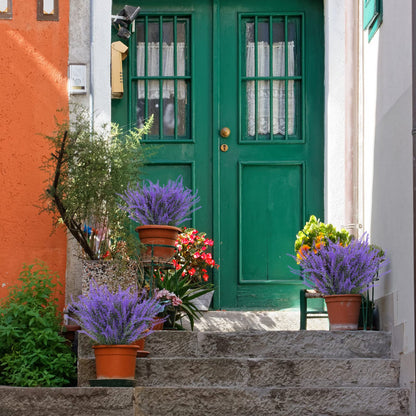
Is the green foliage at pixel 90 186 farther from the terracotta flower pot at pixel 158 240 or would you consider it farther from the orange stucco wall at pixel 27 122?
the orange stucco wall at pixel 27 122

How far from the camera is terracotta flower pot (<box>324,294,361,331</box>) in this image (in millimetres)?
6551

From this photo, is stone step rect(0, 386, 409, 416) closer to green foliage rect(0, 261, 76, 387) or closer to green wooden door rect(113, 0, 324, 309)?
green foliage rect(0, 261, 76, 387)

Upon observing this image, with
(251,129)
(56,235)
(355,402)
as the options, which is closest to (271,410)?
(355,402)

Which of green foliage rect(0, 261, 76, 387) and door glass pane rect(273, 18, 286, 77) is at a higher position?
door glass pane rect(273, 18, 286, 77)

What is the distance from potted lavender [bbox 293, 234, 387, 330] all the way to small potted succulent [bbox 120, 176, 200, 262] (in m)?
0.97

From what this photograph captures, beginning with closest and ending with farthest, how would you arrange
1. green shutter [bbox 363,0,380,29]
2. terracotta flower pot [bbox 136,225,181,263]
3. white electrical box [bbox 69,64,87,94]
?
terracotta flower pot [bbox 136,225,181,263] → green shutter [bbox 363,0,380,29] → white electrical box [bbox 69,64,87,94]

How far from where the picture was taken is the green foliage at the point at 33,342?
237 inches

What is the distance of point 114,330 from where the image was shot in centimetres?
570

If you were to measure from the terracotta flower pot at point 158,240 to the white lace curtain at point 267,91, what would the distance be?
155 cm

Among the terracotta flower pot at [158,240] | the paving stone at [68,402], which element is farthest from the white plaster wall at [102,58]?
the paving stone at [68,402]

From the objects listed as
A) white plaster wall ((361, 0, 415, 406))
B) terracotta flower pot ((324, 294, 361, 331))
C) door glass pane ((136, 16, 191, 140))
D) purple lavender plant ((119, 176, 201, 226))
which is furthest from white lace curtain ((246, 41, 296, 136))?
terracotta flower pot ((324, 294, 361, 331))

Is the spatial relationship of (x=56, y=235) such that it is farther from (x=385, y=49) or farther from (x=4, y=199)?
(x=385, y=49)

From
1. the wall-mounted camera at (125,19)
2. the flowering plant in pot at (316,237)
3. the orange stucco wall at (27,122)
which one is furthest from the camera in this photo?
the wall-mounted camera at (125,19)

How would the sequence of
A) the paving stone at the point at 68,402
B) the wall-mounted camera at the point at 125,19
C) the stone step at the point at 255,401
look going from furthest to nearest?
the wall-mounted camera at the point at 125,19 → the stone step at the point at 255,401 → the paving stone at the point at 68,402
